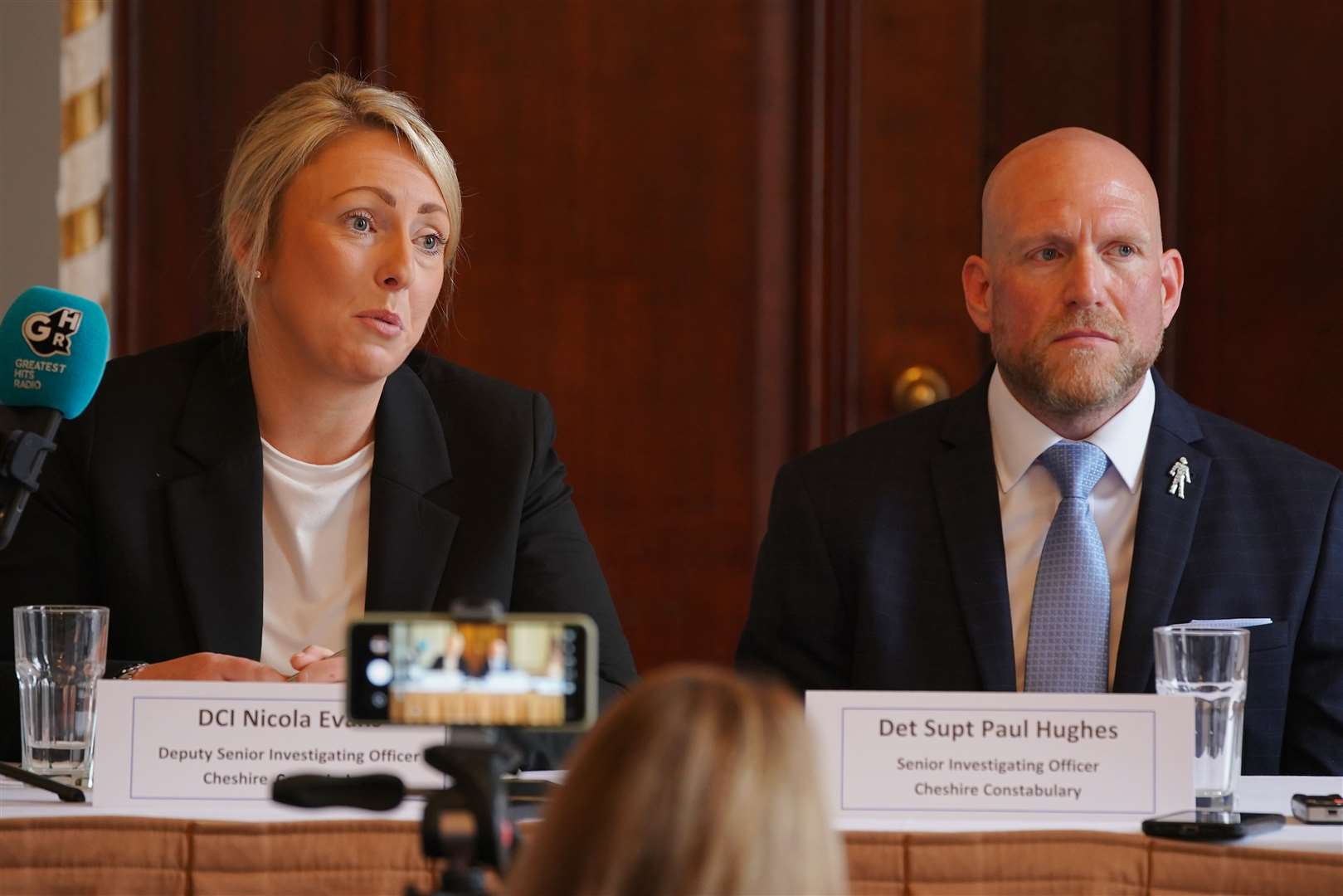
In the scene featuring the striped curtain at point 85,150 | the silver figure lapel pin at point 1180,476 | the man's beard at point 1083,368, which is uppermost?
the striped curtain at point 85,150

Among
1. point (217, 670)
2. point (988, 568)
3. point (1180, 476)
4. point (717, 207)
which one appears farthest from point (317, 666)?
point (717, 207)

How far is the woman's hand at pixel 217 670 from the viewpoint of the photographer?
5.49 ft

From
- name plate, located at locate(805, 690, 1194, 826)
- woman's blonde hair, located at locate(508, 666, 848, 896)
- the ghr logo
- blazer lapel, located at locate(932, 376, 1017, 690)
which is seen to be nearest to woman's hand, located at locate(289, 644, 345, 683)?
the ghr logo

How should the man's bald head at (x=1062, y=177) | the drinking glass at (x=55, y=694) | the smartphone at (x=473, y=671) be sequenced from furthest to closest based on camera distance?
the man's bald head at (x=1062, y=177) → the drinking glass at (x=55, y=694) → the smartphone at (x=473, y=671)

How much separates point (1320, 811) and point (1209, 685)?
0.44 ft

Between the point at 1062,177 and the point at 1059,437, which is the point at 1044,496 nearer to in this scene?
the point at 1059,437

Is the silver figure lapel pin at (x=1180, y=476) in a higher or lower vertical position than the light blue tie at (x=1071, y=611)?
higher

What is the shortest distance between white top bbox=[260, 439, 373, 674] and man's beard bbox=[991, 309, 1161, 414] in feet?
2.73

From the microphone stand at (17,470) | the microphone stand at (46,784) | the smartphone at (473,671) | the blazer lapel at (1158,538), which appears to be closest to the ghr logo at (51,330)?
the microphone stand at (17,470)

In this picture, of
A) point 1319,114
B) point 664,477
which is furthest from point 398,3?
point 1319,114

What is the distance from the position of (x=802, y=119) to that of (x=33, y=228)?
143cm

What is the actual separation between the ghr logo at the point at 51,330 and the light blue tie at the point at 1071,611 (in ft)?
3.53

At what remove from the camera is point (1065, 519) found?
6.49 ft

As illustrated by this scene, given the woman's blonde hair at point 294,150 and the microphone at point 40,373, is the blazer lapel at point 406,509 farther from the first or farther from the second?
the microphone at point 40,373
